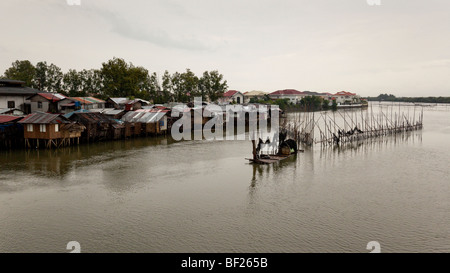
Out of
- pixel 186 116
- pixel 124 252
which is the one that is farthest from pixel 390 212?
pixel 186 116

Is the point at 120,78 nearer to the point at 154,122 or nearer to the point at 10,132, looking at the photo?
the point at 154,122

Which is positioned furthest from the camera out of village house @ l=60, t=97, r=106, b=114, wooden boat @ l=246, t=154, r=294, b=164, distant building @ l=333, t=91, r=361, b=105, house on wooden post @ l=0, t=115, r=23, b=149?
distant building @ l=333, t=91, r=361, b=105

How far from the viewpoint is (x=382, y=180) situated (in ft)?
44.4

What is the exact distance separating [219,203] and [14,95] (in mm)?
23173

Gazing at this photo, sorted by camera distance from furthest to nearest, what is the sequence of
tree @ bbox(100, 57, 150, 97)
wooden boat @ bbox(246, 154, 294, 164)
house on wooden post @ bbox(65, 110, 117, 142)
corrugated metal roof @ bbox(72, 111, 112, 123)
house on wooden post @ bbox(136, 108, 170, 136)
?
tree @ bbox(100, 57, 150, 97) < house on wooden post @ bbox(136, 108, 170, 136) < corrugated metal roof @ bbox(72, 111, 112, 123) < house on wooden post @ bbox(65, 110, 117, 142) < wooden boat @ bbox(246, 154, 294, 164)

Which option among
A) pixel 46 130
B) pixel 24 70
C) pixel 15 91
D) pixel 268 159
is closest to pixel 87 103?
pixel 15 91

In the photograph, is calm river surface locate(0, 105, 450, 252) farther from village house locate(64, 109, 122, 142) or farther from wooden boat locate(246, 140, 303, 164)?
village house locate(64, 109, 122, 142)

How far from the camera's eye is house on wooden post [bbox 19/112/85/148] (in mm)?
19080

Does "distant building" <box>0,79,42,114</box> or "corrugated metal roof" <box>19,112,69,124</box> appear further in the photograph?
"distant building" <box>0,79,42,114</box>

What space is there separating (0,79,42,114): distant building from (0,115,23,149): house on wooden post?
6736 mm

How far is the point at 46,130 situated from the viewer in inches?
754

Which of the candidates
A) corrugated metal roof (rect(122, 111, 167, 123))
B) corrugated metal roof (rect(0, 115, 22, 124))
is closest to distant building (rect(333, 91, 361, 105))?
corrugated metal roof (rect(122, 111, 167, 123))
